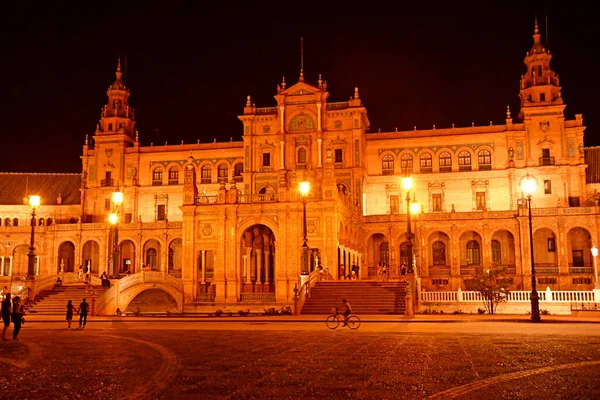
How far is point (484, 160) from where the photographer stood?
67.9m

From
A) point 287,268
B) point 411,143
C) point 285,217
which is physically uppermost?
point 411,143

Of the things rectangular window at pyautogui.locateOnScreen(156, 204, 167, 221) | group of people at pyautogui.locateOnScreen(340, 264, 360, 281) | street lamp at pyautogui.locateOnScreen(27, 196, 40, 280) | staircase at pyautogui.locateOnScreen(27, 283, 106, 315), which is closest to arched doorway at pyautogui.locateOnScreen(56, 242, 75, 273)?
rectangular window at pyautogui.locateOnScreen(156, 204, 167, 221)

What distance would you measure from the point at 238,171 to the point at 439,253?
2402cm

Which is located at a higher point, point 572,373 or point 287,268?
point 287,268

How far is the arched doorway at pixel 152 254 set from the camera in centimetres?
7144

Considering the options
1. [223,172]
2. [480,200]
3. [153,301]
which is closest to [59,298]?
[153,301]

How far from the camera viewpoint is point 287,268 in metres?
45.7

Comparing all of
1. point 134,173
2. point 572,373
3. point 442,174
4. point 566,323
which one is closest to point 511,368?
point 572,373

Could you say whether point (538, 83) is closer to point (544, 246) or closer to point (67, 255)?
point (544, 246)

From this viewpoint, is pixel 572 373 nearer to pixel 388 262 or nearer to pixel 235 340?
pixel 235 340

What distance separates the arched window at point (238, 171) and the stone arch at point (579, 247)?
3453 cm

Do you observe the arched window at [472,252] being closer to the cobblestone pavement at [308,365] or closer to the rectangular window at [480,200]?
the rectangular window at [480,200]

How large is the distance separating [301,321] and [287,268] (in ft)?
48.4

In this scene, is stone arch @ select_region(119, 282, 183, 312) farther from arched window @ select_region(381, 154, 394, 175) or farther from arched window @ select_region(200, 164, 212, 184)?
arched window @ select_region(381, 154, 394, 175)
